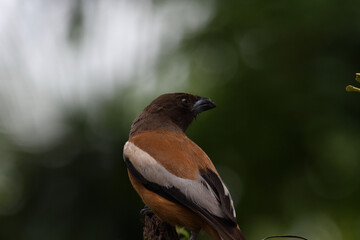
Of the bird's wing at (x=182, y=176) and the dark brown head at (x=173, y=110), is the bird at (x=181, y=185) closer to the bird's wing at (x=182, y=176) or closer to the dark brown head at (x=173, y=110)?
the bird's wing at (x=182, y=176)

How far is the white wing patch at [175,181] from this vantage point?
15.1 ft

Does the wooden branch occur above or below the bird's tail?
below

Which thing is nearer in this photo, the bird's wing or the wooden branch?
the wooden branch

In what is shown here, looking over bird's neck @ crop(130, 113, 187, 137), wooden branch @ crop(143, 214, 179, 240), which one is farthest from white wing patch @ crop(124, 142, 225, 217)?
bird's neck @ crop(130, 113, 187, 137)

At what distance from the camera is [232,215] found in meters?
4.62

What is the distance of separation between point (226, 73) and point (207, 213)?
3.55m

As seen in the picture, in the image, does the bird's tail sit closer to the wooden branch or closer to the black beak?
the wooden branch

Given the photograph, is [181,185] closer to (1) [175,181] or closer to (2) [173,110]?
(1) [175,181]

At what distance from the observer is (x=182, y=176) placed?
4.79 m

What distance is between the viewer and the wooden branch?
4367mm

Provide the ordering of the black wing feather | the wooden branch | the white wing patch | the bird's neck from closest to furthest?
the wooden branch, the black wing feather, the white wing patch, the bird's neck

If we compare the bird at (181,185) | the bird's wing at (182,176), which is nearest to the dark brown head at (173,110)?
the bird at (181,185)

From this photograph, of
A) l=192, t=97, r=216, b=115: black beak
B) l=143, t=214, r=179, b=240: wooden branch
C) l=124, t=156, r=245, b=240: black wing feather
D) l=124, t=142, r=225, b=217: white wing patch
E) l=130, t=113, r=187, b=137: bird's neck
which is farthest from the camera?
l=192, t=97, r=216, b=115: black beak

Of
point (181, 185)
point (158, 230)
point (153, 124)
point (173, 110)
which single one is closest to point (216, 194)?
point (181, 185)
